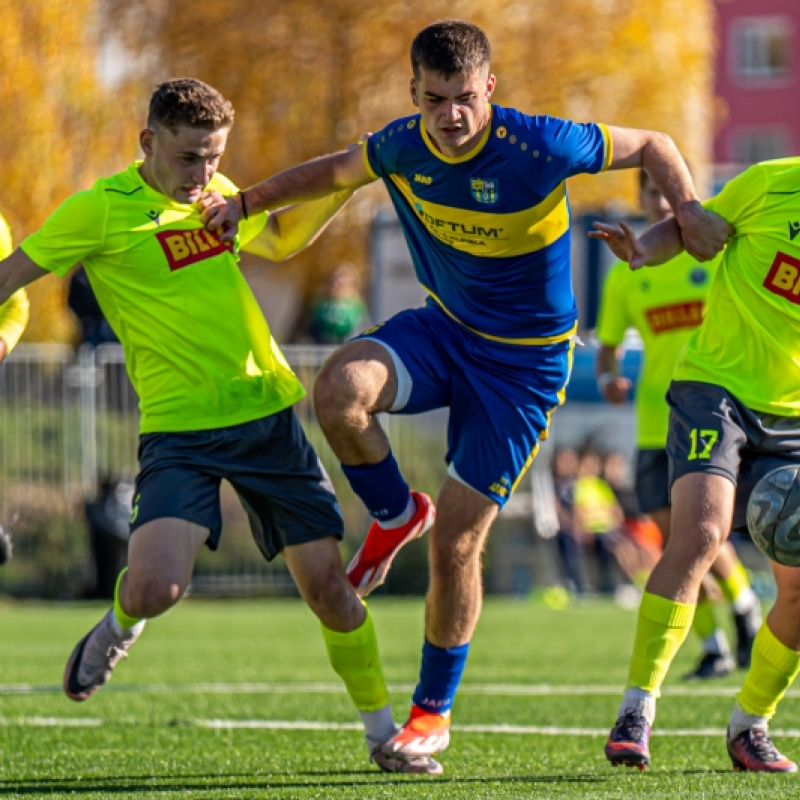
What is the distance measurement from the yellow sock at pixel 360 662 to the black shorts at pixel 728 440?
1.27m

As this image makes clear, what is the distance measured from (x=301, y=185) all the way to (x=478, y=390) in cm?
101

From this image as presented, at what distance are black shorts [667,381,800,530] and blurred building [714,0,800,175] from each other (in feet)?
175

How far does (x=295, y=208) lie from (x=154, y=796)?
7.91 feet

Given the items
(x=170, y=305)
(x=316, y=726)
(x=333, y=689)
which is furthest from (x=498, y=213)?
(x=333, y=689)

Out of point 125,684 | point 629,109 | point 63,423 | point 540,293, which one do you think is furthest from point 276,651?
point 629,109

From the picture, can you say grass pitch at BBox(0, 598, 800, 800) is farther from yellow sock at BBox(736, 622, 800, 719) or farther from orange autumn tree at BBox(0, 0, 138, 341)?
orange autumn tree at BBox(0, 0, 138, 341)

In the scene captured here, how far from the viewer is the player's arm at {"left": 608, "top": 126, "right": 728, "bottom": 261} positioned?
5801mm

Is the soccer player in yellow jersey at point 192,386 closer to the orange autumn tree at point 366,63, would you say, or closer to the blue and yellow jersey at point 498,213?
the blue and yellow jersey at point 498,213

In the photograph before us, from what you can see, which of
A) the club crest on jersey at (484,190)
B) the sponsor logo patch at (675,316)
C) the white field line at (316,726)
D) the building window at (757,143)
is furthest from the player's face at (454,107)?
the building window at (757,143)

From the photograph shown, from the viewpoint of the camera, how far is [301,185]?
598 cm

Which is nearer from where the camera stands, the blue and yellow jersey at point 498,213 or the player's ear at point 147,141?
the blue and yellow jersey at point 498,213

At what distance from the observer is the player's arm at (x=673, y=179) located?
228 inches

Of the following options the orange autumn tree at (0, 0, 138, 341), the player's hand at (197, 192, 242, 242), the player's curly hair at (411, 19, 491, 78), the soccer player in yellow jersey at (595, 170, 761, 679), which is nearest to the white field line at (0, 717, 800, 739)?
the player's hand at (197, 192, 242, 242)

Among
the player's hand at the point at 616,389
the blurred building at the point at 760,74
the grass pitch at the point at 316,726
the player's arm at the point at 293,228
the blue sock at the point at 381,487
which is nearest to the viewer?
the grass pitch at the point at 316,726
